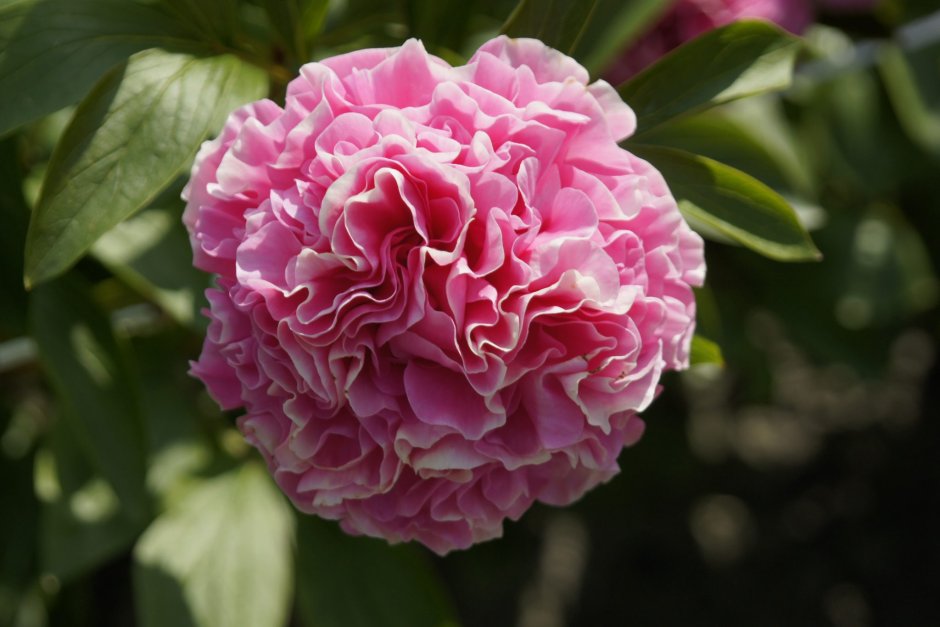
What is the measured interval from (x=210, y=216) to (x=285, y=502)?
1.50 ft

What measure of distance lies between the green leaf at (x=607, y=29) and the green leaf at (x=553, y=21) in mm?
61

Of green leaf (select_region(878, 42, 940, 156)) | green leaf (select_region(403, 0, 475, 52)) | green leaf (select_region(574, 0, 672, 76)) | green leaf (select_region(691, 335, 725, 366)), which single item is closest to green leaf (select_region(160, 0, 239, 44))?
green leaf (select_region(403, 0, 475, 52))

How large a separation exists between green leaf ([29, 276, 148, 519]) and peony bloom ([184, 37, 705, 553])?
0.23 metres

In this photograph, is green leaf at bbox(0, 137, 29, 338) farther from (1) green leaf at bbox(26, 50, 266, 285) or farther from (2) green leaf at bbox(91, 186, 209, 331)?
(1) green leaf at bbox(26, 50, 266, 285)

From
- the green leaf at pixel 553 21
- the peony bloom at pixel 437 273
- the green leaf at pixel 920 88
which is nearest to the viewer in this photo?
the peony bloom at pixel 437 273

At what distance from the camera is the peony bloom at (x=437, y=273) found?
20.7 inches

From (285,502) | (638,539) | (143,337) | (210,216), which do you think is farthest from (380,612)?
(638,539)

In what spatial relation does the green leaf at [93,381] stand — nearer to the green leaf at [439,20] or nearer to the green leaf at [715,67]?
the green leaf at [439,20]

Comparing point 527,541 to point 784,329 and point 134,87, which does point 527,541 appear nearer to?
point 784,329

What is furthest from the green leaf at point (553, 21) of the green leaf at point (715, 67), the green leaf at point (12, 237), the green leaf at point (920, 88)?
the green leaf at point (920, 88)

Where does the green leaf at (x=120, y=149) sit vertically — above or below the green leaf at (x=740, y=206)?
below

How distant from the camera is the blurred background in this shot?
2.78 feet

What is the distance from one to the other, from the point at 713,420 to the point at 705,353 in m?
1.28

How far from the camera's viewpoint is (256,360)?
557 millimetres
